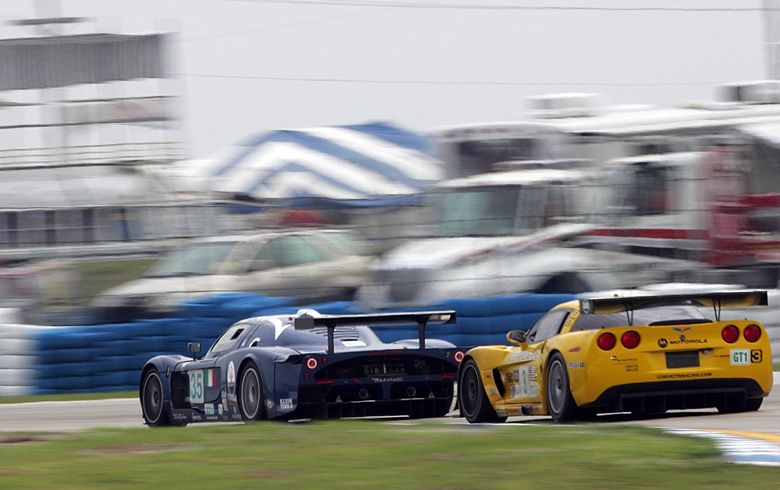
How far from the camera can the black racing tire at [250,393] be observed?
431 inches

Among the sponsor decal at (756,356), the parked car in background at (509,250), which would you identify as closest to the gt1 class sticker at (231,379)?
the sponsor decal at (756,356)

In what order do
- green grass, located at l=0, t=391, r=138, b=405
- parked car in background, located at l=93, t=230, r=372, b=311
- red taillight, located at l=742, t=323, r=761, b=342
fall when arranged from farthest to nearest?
1. parked car in background, located at l=93, t=230, r=372, b=311
2. green grass, located at l=0, t=391, r=138, b=405
3. red taillight, located at l=742, t=323, r=761, b=342

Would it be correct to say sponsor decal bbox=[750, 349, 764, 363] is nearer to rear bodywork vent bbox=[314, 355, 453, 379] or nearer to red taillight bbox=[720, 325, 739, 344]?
red taillight bbox=[720, 325, 739, 344]

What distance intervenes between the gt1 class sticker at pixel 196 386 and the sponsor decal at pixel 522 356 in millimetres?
2818

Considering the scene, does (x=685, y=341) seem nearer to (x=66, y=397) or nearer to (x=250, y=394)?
(x=250, y=394)

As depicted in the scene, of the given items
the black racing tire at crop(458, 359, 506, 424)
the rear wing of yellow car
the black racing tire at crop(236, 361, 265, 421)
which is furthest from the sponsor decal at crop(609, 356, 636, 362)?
the black racing tire at crop(236, 361, 265, 421)

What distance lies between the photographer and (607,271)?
18203 millimetres

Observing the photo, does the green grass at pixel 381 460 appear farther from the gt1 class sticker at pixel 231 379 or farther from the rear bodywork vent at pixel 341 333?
the rear bodywork vent at pixel 341 333

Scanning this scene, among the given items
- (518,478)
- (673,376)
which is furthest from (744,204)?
(518,478)

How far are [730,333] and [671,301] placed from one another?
1.60ft

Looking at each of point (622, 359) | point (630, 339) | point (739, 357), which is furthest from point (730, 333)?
point (622, 359)

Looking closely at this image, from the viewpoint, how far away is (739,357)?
392 inches

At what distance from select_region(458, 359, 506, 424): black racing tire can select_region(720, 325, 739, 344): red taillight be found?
1.99m

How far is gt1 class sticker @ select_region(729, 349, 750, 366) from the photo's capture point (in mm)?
9922
